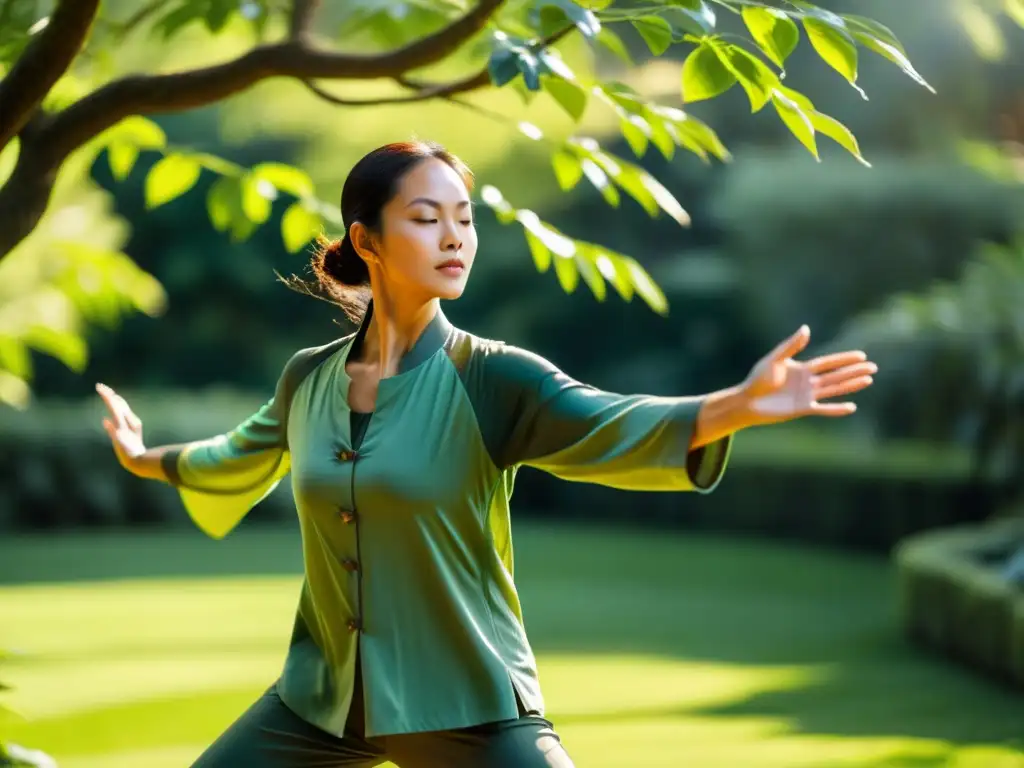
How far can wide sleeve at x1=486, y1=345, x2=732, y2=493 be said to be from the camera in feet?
7.36

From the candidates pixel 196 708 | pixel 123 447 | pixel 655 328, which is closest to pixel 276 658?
pixel 196 708

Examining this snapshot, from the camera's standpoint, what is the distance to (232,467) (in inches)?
114

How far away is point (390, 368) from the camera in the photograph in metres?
2.57

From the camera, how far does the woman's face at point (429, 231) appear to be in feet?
8.25

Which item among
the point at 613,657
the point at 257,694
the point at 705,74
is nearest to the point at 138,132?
the point at 705,74

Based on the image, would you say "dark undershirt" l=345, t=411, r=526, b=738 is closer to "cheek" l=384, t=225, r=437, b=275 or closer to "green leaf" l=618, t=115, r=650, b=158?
"cheek" l=384, t=225, r=437, b=275

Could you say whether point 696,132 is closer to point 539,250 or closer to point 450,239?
point 539,250

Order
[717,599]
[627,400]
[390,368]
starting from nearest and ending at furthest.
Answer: [627,400] < [390,368] < [717,599]

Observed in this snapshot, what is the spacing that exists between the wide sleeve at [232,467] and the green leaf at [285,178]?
38.3 inches

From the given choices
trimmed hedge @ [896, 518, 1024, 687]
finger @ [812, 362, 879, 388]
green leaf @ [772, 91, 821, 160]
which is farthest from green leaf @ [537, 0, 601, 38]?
trimmed hedge @ [896, 518, 1024, 687]

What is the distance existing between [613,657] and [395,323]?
566cm

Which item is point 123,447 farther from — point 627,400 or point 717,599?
point 717,599

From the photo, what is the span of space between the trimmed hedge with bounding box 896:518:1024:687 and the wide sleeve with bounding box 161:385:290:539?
15.8ft

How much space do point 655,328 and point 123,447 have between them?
634 inches
